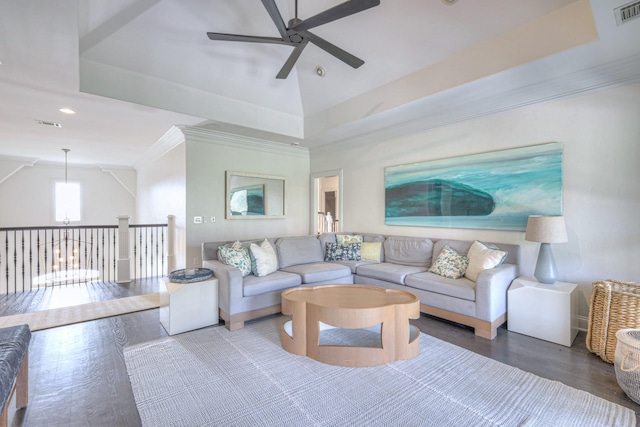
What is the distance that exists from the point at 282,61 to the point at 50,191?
815 cm

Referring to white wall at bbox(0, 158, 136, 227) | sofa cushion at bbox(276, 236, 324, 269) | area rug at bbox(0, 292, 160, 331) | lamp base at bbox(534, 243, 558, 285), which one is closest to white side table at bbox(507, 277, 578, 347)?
lamp base at bbox(534, 243, 558, 285)

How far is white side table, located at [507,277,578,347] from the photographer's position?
2791mm

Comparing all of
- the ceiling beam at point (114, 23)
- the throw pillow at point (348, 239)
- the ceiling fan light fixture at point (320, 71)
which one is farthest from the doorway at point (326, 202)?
the ceiling beam at point (114, 23)

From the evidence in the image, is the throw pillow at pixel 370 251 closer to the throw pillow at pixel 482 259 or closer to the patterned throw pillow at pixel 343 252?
the patterned throw pillow at pixel 343 252

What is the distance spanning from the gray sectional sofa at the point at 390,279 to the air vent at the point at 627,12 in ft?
7.43

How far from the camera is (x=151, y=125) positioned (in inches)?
187

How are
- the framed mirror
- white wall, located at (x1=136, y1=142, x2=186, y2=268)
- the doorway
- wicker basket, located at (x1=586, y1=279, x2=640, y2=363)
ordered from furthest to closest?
the doorway → the framed mirror → white wall, located at (x1=136, y1=142, x2=186, y2=268) → wicker basket, located at (x1=586, y1=279, x2=640, y2=363)

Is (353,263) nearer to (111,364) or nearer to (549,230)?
(549,230)

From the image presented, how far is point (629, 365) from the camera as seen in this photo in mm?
1953

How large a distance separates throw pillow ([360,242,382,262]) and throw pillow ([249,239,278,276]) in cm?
153

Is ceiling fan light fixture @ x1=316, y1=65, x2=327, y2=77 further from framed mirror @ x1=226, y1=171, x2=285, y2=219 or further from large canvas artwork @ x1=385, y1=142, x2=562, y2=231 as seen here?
framed mirror @ x1=226, y1=171, x2=285, y2=219

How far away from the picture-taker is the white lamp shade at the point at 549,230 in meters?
2.98

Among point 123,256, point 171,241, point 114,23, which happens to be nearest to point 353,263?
point 171,241

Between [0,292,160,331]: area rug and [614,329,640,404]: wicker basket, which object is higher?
[614,329,640,404]: wicker basket
